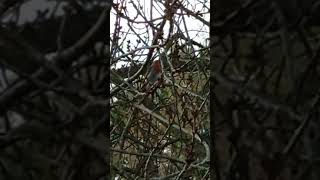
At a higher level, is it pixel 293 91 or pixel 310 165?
pixel 293 91

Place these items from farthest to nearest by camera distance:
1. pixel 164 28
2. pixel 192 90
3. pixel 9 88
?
pixel 192 90
pixel 164 28
pixel 9 88

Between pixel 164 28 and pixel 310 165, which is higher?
pixel 164 28

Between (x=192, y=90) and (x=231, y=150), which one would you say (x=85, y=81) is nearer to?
(x=231, y=150)

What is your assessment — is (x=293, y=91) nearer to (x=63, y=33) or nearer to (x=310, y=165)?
(x=310, y=165)

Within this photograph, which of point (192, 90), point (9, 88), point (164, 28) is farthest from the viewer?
point (192, 90)

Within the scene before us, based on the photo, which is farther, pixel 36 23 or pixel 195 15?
pixel 195 15

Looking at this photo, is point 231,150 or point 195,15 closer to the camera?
point 231,150

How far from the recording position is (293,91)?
2.73 feet

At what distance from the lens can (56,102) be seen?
82cm

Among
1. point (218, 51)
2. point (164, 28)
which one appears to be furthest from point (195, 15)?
point (218, 51)

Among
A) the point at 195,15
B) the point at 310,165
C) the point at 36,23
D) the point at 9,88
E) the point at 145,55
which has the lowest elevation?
the point at 310,165

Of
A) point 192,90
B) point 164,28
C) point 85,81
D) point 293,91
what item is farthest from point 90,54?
point 192,90

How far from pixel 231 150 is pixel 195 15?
786 millimetres

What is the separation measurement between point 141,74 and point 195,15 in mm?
247
